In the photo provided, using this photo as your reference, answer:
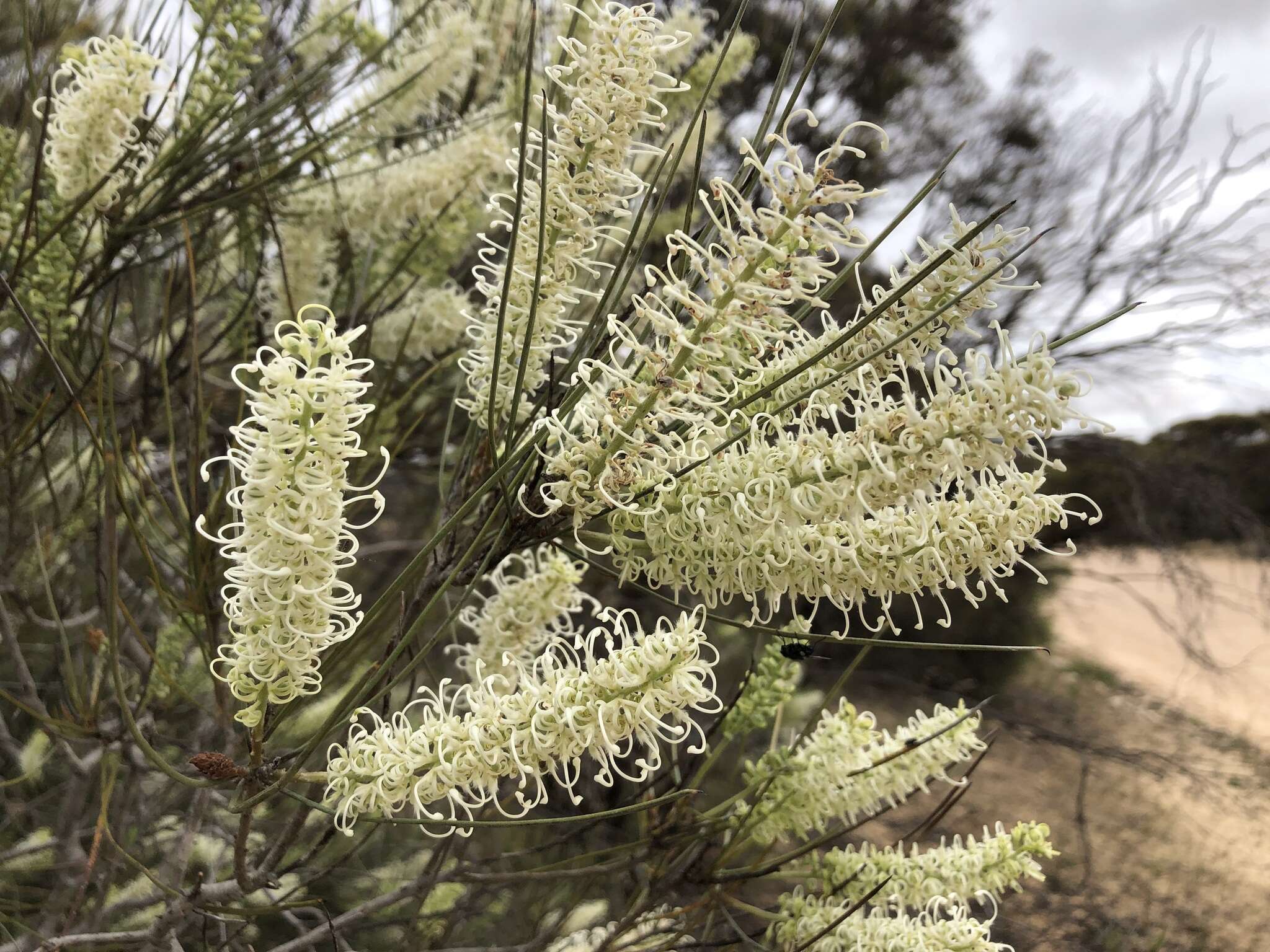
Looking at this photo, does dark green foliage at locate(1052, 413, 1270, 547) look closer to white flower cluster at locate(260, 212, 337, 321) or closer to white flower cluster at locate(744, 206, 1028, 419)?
white flower cluster at locate(260, 212, 337, 321)

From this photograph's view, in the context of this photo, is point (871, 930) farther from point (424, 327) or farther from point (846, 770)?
point (424, 327)

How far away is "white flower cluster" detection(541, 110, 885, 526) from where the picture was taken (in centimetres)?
31

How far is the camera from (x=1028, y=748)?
8.83 ft

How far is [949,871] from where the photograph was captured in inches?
23.1

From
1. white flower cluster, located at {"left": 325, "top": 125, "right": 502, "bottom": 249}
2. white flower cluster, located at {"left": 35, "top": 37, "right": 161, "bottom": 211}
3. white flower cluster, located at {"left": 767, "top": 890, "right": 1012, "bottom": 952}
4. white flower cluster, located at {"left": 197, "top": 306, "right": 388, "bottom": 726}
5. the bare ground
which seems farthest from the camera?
the bare ground

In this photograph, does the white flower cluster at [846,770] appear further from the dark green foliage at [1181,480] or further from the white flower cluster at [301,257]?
the dark green foliage at [1181,480]

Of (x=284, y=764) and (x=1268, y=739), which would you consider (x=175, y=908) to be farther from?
(x=1268, y=739)

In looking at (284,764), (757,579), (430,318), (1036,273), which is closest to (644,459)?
(757,579)

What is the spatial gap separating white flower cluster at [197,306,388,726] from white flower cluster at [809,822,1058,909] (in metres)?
0.43

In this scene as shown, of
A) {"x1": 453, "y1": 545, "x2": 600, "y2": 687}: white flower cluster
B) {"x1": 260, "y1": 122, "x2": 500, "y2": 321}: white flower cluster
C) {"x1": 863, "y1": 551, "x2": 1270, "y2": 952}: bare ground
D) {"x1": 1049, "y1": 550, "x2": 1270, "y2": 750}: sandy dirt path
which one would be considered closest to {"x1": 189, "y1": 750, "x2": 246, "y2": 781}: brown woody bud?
{"x1": 453, "y1": 545, "x2": 600, "y2": 687}: white flower cluster

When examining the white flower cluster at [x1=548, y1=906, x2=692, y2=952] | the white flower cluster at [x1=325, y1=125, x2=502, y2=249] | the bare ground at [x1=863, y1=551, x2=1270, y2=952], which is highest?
the white flower cluster at [x1=325, y1=125, x2=502, y2=249]

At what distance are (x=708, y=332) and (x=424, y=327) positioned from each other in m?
0.71

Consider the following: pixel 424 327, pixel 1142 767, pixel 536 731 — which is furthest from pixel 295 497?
pixel 1142 767

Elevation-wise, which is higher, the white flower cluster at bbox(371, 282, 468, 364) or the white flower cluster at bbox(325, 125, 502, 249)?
the white flower cluster at bbox(325, 125, 502, 249)
